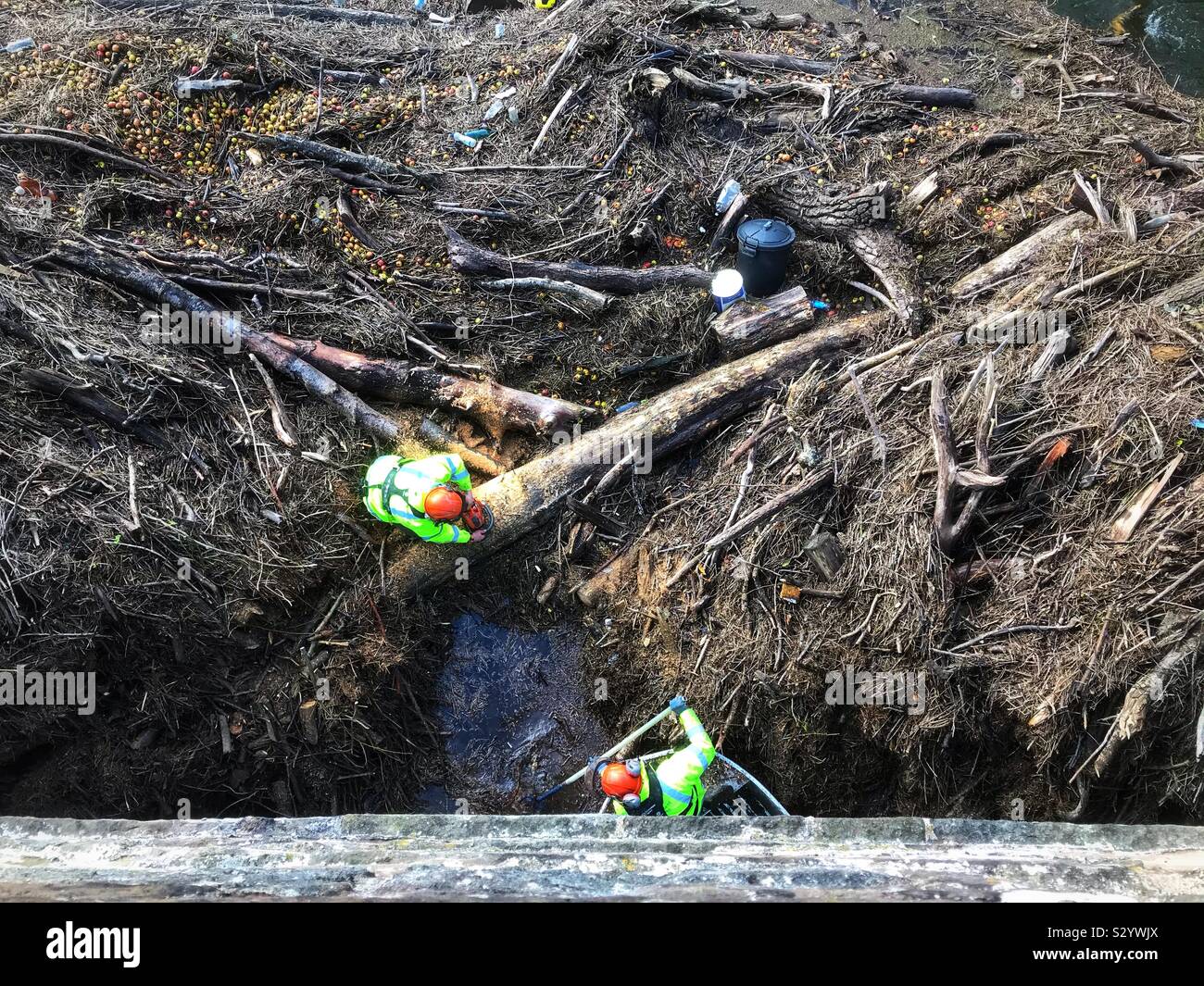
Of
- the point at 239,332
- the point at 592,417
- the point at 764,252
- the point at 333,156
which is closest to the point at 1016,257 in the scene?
the point at 764,252

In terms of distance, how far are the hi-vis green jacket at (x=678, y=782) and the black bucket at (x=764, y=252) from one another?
12.1ft

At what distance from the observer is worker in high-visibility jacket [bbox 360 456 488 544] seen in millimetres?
5004

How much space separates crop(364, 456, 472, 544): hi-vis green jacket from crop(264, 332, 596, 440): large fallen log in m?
0.77

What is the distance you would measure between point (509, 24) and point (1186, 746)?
30.6 feet

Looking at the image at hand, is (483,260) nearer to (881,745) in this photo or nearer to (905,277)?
(905,277)

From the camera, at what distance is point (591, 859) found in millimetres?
2961

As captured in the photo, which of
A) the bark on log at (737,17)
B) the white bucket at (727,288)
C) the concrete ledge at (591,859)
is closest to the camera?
the concrete ledge at (591,859)

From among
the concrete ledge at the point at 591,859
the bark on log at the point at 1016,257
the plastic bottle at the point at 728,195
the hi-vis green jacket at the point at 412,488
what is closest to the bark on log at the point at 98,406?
the hi-vis green jacket at the point at 412,488

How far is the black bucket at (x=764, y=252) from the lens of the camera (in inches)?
242

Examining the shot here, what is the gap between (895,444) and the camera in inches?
217

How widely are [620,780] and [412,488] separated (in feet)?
7.57

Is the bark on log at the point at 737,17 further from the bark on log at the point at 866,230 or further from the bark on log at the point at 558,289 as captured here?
the bark on log at the point at 558,289

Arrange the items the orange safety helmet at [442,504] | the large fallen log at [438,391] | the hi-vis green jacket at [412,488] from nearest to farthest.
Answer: the orange safety helmet at [442,504]
the hi-vis green jacket at [412,488]
the large fallen log at [438,391]

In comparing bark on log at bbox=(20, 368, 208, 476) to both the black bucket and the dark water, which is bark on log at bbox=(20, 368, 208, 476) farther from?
the dark water
